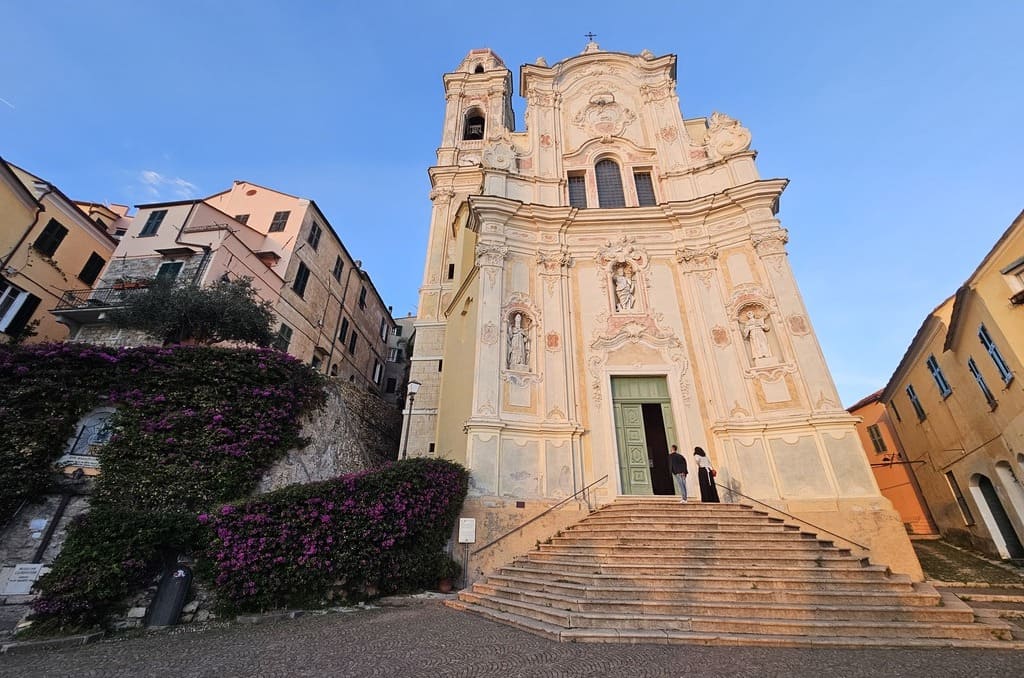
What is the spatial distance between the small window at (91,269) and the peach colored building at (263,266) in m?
1.27

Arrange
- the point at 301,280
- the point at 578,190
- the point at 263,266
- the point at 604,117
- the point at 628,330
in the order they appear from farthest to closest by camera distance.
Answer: the point at 301,280 → the point at 263,266 → the point at 604,117 → the point at 578,190 → the point at 628,330

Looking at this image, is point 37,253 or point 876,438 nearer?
point 37,253

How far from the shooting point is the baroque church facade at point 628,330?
963 centimetres

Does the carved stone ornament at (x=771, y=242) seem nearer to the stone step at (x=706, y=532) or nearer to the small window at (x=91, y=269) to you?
the stone step at (x=706, y=532)

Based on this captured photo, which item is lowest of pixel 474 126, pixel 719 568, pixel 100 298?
pixel 719 568

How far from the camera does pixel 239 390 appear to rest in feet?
30.6

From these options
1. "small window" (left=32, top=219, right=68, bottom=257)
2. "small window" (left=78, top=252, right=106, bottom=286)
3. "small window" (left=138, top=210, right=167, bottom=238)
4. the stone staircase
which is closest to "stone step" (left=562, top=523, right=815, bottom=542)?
the stone staircase

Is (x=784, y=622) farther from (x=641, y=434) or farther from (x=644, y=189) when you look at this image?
(x=644, y=189)

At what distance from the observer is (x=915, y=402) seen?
16.6 m

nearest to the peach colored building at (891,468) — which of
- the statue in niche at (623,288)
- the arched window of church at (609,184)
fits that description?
the statue in niche at (623,288)

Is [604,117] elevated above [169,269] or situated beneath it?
elevated above

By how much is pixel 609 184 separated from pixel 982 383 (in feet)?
42.4

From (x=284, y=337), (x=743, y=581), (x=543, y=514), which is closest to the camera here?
(x=743, y=581)

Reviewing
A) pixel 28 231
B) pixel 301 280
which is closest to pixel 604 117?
pixel 301 280
